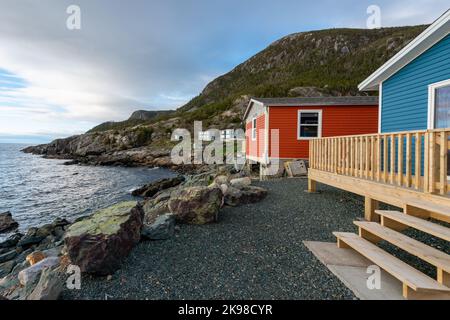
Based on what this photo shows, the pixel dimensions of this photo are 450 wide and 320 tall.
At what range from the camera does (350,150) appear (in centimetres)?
623

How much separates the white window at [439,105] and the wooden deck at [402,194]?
2452mm

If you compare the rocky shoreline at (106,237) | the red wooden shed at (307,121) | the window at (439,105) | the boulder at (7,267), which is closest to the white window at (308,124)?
the red wooden shed at (307,121)

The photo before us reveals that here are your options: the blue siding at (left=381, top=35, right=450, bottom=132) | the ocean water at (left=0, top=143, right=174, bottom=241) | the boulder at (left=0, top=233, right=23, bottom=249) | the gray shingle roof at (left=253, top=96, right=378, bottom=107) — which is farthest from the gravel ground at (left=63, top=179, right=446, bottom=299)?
the ocean water at (left=0, top=143, right=174, bottom=241)

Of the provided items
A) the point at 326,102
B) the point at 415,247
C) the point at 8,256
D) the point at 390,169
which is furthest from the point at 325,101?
the point at 8,256

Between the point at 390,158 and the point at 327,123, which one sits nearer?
the point at 390,158

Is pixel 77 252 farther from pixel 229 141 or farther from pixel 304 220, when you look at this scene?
A: pixel 229 141

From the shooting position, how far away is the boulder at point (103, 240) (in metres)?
3.51

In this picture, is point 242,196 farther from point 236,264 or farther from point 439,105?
point 439,105

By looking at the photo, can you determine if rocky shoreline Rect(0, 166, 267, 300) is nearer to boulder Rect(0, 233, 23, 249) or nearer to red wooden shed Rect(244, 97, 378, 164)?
boulder Rect(0, 233, 23, 249)

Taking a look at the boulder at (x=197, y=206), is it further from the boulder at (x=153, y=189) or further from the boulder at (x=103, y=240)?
the boulder at (x=153, y=189)

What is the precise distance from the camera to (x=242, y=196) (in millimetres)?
7129

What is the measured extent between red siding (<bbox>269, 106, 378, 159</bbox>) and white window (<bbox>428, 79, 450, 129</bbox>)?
6.23 m

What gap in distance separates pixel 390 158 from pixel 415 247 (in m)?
3.04
